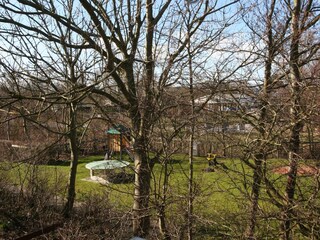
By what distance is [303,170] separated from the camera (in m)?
4.12

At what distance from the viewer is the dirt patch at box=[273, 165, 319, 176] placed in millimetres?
3843

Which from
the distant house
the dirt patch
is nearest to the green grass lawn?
the dirt patch

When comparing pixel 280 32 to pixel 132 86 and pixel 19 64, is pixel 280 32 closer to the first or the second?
pixel 132 86

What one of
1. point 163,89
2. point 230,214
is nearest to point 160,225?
point 230,214

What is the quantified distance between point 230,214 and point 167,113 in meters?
1.82

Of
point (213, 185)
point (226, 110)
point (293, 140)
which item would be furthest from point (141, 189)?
point (293, 140)

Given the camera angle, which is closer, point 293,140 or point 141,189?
point 293,140

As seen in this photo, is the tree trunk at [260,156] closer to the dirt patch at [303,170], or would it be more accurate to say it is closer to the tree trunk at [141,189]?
the dirt patch at [303,170]

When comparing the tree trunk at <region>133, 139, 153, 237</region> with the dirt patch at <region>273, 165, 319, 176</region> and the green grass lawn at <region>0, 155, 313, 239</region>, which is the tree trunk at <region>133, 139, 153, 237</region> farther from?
the dirt patch at <region>273, 165, 319, 176</region>

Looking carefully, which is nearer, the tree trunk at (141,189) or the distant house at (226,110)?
the distant house at (226,110)

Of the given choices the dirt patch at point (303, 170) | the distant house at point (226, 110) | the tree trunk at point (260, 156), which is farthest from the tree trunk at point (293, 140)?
the distant house at point (226, 110)

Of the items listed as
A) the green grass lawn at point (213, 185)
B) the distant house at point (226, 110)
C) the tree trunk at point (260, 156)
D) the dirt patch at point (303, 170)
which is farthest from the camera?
the distant house at point (226, 110)

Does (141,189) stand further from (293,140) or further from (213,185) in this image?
(293,140)

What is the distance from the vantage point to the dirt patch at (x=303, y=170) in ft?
12.6
